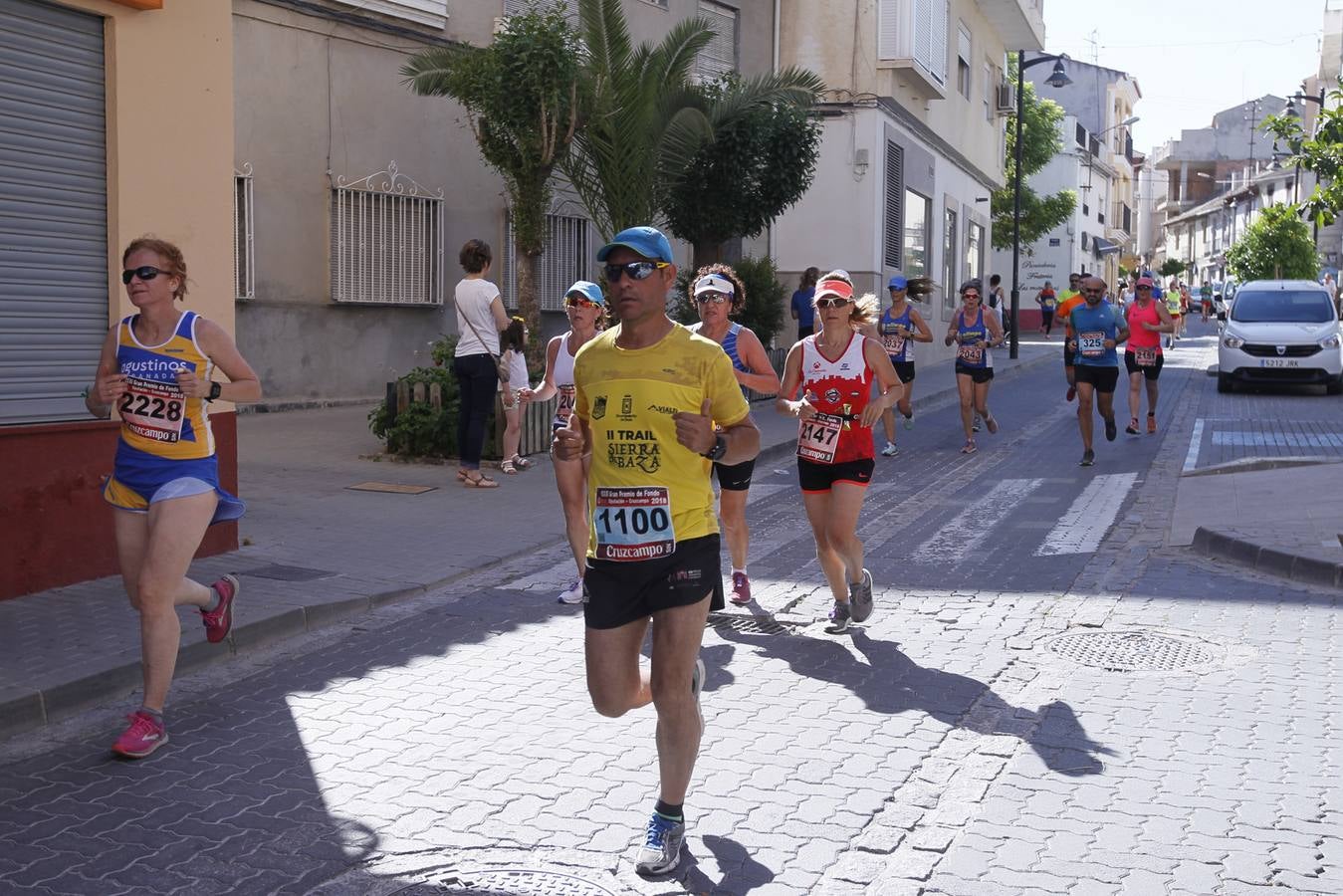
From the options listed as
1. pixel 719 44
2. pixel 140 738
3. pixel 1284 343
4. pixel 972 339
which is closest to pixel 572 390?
pixel 140 738

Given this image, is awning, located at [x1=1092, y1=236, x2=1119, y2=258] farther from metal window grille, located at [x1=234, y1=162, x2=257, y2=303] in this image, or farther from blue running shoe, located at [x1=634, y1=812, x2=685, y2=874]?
blue running shoe, located at [x1=634, y1=812, x2=685, y2=874]

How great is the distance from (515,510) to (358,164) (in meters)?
8.87

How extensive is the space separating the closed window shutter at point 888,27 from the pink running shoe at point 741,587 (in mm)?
19484

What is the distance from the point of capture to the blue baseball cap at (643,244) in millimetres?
4180

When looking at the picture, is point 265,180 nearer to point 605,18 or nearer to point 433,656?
point 605,18

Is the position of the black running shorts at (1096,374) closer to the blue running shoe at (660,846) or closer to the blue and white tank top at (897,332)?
the blue and white tank top at (897,332)

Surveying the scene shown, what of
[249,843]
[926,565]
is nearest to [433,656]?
[249,843]

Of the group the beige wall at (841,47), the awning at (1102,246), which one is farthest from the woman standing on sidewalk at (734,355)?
the awning at (1102,246)

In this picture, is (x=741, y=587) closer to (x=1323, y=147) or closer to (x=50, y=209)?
(x=50, y=209)

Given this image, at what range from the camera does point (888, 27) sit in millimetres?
25625

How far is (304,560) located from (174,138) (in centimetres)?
267

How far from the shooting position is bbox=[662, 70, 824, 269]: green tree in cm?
1966

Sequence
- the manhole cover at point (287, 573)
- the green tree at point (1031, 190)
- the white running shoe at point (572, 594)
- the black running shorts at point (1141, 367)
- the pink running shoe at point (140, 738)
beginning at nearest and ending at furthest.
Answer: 1. the pink running shoe at point (140, 738)
2. the white running shoe at point (572, 594)
3. the manhole cover at point (287, 573)
4. the black running shorts at point (1141, 367)
5. the green tree at point (1031, 190)

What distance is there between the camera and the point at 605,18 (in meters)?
16.9
